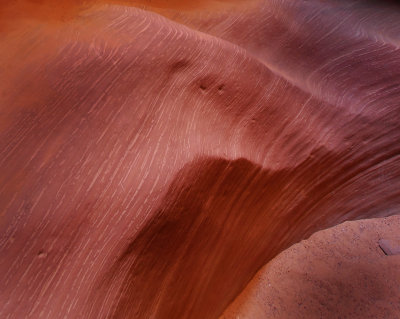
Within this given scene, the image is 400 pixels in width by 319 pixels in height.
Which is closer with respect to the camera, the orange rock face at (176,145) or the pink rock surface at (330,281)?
the orange rock face at (176,145)

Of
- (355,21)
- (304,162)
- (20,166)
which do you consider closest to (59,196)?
(20,166)

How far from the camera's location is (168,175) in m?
0.82

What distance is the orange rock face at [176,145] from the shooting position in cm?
75

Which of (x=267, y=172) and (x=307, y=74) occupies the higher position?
(x=307, y=74)

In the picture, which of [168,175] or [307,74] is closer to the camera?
[168,175]

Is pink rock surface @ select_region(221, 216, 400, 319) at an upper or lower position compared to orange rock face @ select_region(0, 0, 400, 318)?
lower

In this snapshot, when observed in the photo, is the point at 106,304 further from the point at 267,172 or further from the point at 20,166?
the point at 267,172

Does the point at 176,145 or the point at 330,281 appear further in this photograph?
the point at 330,281

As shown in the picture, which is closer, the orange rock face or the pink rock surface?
the orange rock face

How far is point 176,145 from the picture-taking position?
0.86 meters

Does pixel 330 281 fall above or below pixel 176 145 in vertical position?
below

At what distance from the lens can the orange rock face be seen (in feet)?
2.47

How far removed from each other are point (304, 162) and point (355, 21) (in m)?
0.65

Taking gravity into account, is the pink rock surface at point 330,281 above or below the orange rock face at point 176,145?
below
